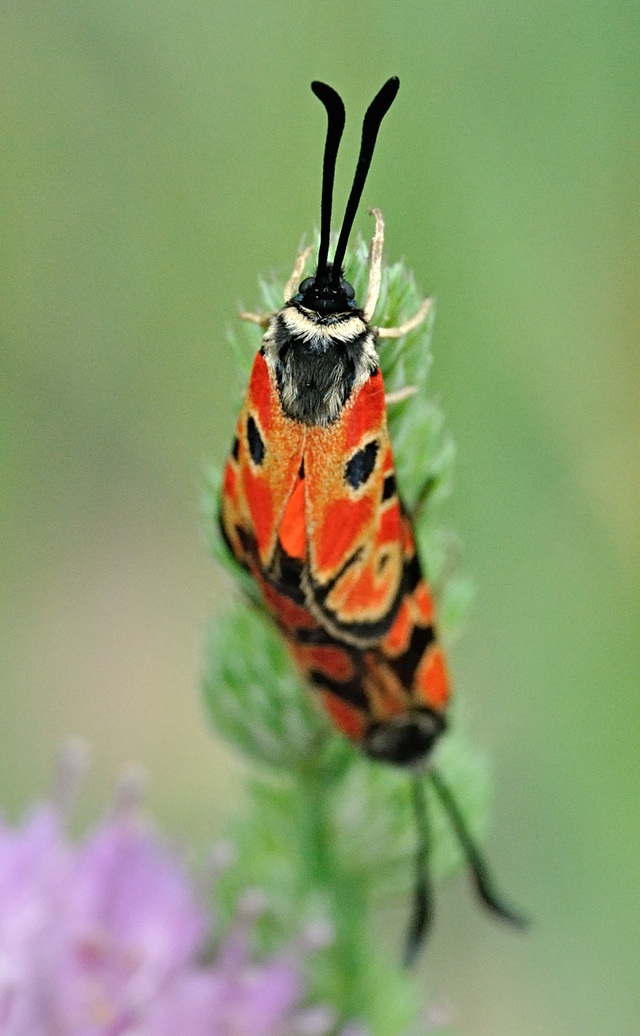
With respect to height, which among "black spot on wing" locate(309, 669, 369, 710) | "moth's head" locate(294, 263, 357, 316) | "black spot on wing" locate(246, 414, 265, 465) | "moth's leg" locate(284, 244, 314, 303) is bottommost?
"black spot on wing" locate(309, 669, 369, 710)

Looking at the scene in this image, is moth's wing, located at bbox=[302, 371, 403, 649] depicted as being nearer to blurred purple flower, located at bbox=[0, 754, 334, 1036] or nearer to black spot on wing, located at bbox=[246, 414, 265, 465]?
black spot on wing, located at bbox=[246, 414, 265, 465]

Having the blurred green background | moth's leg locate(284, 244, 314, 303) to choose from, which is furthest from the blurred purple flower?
the blurred green background

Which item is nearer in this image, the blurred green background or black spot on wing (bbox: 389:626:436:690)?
black spot on wing (bbox: 389:626:436:690)

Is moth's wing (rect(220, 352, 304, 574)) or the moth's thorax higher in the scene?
the moth's thorax

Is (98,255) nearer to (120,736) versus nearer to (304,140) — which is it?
(304,140)

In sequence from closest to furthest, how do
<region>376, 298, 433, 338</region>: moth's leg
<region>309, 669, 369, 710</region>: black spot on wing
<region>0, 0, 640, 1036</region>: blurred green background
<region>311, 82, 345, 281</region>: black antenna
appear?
<region>311, 82, 345, 281</region>: black antenna → <region>376, 298, 433, 338</region>: moth's leg → <region>309, 669, 369, 710</region>: black spot on wing → <region>0, 0, 640, 1036</region>: blurred green background

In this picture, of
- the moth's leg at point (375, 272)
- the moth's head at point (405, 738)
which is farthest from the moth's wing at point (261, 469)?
the moth's head at point (405, 738)

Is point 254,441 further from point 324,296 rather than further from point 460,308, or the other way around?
point 460,308

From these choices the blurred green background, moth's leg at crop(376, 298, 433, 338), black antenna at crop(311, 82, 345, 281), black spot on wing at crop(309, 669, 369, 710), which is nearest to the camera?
black antenna at crop(311, 82, 345, 281)
